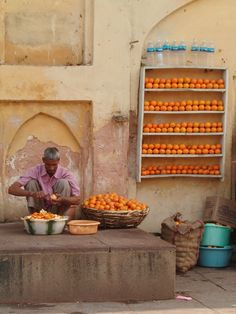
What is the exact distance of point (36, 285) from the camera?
7109mm

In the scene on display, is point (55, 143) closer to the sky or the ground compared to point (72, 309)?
closer to the sky

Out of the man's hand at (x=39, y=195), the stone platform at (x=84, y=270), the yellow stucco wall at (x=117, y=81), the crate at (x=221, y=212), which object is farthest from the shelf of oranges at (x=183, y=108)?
the stone platform at (x=84, y=270)

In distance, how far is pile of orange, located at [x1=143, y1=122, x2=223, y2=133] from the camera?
31.2ft

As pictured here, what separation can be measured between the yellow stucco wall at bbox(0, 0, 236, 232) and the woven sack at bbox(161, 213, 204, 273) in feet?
2.65

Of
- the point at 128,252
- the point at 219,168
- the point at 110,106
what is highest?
the point at 110,106

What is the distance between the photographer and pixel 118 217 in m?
8.54

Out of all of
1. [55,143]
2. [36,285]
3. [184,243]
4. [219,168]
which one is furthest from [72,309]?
[219,168]

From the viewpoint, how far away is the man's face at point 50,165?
8.27m

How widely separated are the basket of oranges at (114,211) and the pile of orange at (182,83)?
1569 mm

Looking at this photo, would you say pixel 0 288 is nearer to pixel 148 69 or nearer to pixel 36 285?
pixel 36 285

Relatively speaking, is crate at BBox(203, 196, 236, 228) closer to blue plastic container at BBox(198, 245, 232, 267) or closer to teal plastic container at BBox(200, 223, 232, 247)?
teal plastic container at BBox(200, 223, 232, 247)

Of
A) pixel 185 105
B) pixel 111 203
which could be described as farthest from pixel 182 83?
pixel 111 203

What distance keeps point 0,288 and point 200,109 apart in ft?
12.7

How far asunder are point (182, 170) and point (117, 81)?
56.3 inches
